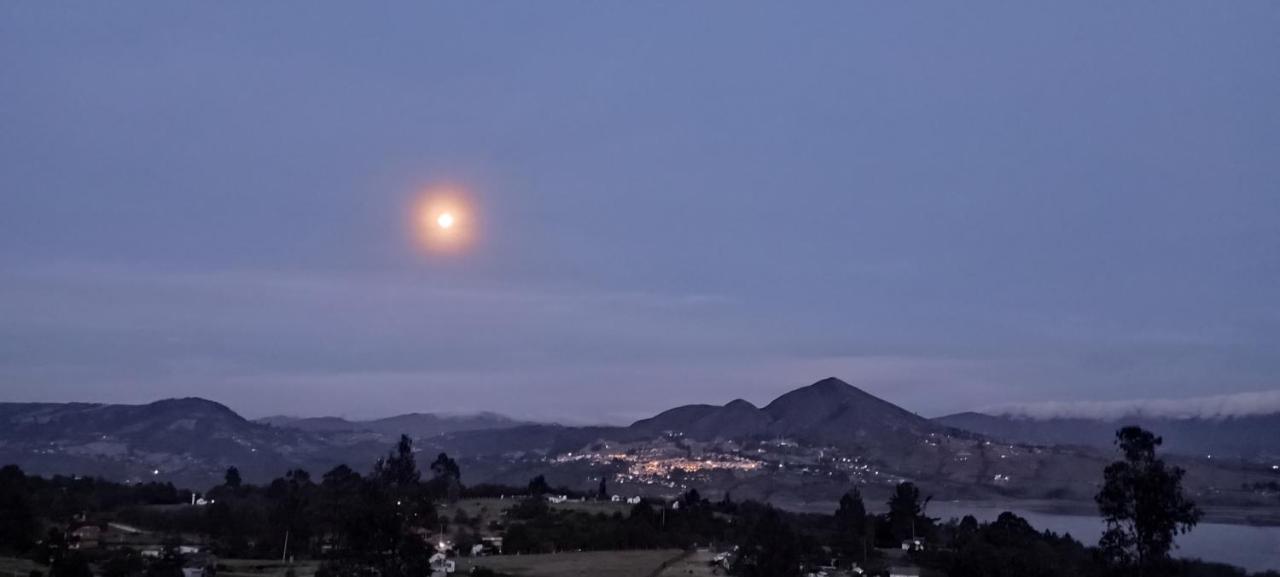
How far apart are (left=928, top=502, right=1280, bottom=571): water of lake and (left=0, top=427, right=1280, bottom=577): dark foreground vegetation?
5.60 meters

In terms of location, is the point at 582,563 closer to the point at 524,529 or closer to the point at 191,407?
the point at 524,529

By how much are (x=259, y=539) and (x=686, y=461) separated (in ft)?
318

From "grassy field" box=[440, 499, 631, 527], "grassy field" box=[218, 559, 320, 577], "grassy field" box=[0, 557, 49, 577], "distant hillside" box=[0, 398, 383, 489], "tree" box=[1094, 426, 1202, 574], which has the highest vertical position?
"distant hillside" box=[0, 398, 383, 489]

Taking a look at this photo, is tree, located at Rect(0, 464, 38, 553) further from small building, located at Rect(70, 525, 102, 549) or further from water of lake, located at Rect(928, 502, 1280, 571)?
water of lake, located at Rect(928, 502, 1280, 571)

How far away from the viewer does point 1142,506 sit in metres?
27.0

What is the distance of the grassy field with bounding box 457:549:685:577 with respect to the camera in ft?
164

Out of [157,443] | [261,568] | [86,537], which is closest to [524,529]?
[261,568]

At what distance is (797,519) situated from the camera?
7700 centimetres

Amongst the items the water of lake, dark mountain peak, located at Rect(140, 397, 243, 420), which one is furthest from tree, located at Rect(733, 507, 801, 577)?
dark mountain peak, located at Rect(140, 397, 243, 420)

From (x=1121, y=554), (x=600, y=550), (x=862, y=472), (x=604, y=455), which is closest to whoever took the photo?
(x=1121, y=554)

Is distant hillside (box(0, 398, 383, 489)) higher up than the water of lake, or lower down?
higher up

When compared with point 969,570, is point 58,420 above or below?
above

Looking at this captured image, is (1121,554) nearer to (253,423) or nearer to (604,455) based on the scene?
(604,455)

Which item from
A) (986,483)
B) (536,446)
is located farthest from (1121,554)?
(536,446)
